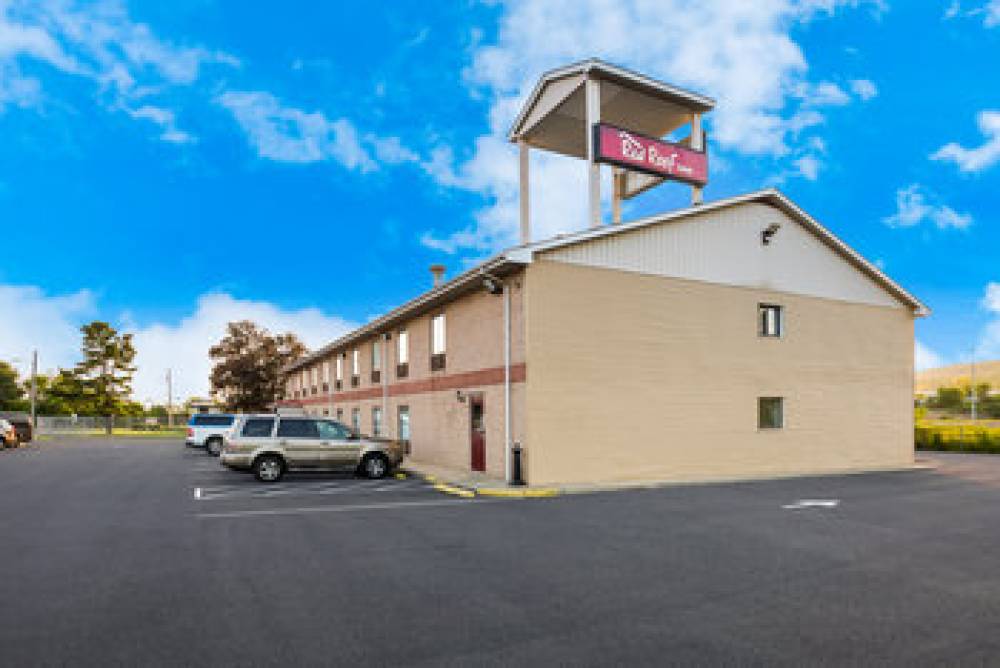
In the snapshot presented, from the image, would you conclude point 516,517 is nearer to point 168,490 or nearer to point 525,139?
A: point 168,490

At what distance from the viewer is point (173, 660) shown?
4.83 m

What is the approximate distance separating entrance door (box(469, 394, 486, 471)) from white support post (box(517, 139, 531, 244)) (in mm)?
5023

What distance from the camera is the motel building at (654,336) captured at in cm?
1602

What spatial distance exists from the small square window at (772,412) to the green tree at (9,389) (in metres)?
88.1

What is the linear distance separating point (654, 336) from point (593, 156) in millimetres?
5096

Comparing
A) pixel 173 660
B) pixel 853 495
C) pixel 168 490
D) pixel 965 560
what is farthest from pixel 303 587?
pixel 853 495

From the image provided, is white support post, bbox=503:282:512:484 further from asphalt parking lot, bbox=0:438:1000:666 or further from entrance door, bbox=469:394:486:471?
asphalt parking lot, bbox=0:438:1000:666

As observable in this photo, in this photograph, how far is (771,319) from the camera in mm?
19891

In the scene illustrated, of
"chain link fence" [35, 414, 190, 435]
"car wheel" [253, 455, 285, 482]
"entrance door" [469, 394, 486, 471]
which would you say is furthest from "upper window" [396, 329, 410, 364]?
"chain link fence" [35, 414, 190, 435]

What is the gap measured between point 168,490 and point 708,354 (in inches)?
572

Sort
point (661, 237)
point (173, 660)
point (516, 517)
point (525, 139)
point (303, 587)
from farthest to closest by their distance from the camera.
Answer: point (525, 139) < point (661, 237) < point (516, 517) < point (303, 587) < point (173, 660)

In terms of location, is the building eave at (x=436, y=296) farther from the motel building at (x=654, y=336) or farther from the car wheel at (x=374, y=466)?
the car wheel at (x=374, y=466)

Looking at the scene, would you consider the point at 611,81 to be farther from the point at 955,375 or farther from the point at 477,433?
the point at 955,375

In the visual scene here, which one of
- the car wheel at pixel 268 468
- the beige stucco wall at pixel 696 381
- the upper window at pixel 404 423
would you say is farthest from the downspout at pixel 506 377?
the upper window at pixel 404 423
